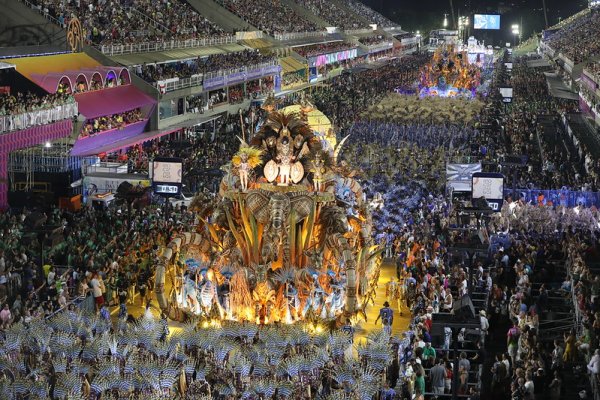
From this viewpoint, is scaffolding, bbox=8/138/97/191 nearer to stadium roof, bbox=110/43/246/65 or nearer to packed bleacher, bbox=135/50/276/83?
stadium roof, bbox=110/43/246/65

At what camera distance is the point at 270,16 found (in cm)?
10019

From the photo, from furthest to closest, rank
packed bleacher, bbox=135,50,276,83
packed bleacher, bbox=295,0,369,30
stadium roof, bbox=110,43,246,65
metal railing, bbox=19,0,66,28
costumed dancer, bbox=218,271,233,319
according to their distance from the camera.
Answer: packed bleacher, bbox=295,0,369,30, packed bleacher, bbox=135,50,276,83, stadium roof, bbox=110,43,246,65, metal railing, bbox=19,0,66,28, costumed dancer, bbox=218,271,233,319

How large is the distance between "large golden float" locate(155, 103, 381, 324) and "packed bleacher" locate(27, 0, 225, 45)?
27381mm

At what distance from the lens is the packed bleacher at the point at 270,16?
9081 centimetres

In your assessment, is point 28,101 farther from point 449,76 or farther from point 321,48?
point 321,48

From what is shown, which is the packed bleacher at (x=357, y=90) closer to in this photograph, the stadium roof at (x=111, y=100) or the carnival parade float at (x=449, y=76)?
the carnival parade float at (x=449, y=76)

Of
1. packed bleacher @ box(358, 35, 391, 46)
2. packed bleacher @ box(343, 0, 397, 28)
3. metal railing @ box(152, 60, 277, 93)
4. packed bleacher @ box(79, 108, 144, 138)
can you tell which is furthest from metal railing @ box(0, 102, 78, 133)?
packed bleacher @ box(343, 0, 397, 28)

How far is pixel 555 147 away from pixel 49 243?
3493cm

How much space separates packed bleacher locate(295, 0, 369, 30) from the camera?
12400cm

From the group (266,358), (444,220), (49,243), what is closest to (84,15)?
(444,220)

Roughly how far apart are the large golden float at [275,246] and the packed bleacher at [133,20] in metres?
27.4

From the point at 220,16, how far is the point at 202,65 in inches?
783

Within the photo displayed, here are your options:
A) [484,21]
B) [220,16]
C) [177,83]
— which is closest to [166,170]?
[177,83]

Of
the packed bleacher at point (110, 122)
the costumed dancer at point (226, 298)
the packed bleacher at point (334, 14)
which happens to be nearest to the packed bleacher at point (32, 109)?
the packed bleacher at point (110, 122)
